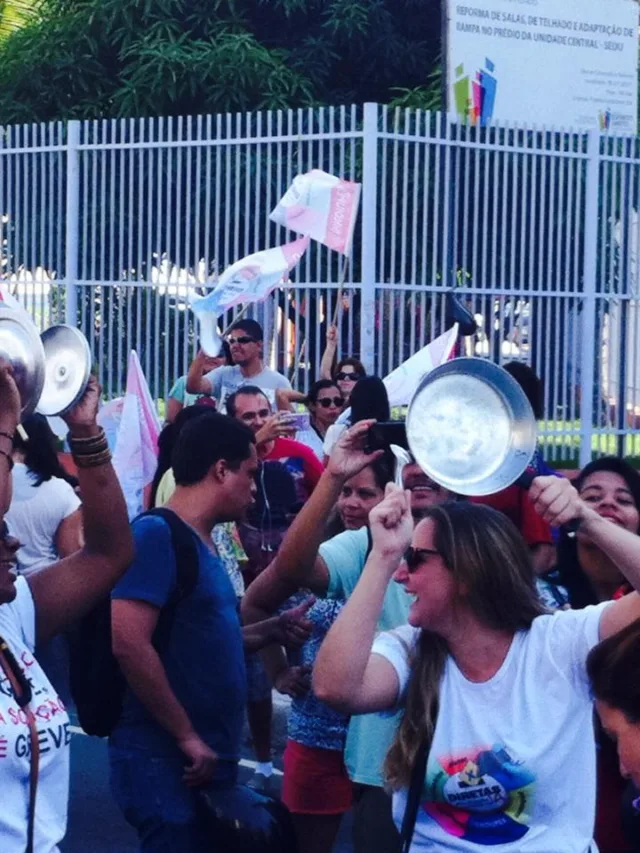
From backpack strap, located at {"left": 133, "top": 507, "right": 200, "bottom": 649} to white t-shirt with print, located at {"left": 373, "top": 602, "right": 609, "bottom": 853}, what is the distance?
1.04 meters

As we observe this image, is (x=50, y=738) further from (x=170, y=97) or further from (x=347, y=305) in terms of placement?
(x=170, y=97)

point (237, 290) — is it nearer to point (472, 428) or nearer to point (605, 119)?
point (605, 119)

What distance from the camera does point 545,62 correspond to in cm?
1493

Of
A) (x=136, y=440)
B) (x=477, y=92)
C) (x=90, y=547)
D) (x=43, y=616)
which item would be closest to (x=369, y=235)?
(x=477, y=92)

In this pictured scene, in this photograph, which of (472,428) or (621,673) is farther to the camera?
(472,428)

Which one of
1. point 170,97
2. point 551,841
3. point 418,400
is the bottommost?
point 551,841

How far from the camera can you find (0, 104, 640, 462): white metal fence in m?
11.9

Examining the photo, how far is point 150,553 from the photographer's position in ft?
15.2

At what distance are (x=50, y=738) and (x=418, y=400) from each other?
1040 millimetres

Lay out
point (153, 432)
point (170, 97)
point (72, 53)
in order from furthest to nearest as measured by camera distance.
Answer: point (72, 53) → point (170, 97) → point (153, 432)

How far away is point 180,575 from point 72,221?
878 centimetres

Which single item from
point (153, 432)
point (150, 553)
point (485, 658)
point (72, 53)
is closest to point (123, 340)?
point (153, 432)

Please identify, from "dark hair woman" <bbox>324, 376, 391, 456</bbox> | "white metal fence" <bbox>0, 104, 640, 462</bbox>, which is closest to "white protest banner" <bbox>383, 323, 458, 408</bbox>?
"white metal fence" <bbox>0, 104, 640, 462</bbox>

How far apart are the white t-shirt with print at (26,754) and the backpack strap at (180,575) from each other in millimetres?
1010
